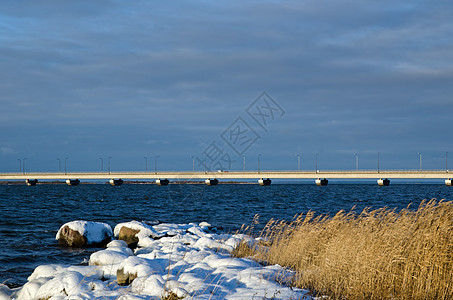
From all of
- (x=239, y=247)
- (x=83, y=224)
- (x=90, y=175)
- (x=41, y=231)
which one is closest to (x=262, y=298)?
(x=239, y=247)

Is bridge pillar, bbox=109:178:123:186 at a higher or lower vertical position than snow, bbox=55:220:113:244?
lower

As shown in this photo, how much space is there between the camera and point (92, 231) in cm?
1944

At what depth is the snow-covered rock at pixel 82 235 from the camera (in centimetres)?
1894

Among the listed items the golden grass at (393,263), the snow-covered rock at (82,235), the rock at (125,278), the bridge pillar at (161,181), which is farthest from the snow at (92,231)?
the bridge pillar at (161,181)

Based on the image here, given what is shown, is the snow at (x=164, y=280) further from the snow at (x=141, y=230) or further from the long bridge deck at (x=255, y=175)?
the long bridge deck at (x=255, y=175)

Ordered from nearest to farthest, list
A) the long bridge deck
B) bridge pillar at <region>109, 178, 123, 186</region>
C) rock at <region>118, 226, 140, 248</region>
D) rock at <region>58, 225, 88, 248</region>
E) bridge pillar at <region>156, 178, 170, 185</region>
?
1. rock at <region>58, 225, 88, 248</region>
2. rock at <region>118, 226, 140, 248</region>
3. the long bridge deck
4. bridge pillar at <region>156, 178, 170, 185</region>
5. bridge pillar at <region>109, 178, 123, 186</region>

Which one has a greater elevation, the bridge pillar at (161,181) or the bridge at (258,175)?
the bridge at (258,175)

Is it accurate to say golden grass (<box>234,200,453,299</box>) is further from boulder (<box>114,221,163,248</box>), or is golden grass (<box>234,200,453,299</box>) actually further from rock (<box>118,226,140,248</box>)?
rock (<box>118,226,140,248</box>)

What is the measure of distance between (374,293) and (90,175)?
163 m

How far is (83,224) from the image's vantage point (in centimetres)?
1961

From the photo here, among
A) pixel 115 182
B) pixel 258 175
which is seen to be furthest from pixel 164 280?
pixel 115 182

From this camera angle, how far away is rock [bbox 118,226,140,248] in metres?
19.2

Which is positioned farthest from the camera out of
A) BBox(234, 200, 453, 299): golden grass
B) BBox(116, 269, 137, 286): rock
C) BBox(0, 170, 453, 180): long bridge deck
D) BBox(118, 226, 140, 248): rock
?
BBox(0, 170, 453, 180): long bridge deck

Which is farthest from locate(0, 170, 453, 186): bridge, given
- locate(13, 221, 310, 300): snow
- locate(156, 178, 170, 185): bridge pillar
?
locate(13, 221, 310, 300): snow
